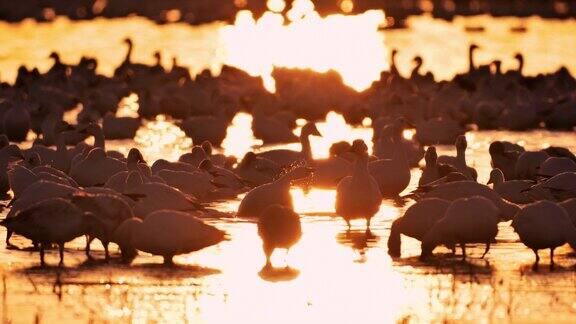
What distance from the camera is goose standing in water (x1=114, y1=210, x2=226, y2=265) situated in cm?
1548

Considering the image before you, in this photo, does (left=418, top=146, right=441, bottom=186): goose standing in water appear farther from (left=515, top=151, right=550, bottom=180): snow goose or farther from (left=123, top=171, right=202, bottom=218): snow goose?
(left=123, top=171, right=202, bottom=218): snow goose

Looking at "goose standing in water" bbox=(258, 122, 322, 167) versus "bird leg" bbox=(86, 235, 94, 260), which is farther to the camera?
"goose standing in water" bbox=(258, 122, 322, 167)

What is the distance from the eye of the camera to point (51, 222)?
50.7ft

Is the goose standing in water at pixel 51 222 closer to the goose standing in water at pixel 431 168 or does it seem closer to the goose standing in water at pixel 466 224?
the goose standing in water at pixel 466 224

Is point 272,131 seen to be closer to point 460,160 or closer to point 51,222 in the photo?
point 460,160

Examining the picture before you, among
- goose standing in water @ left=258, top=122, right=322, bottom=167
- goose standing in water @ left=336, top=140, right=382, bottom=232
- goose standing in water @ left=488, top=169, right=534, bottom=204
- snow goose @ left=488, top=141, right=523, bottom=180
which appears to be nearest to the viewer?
goose standing in water @ left=336, top=140, right=382, bottom=232

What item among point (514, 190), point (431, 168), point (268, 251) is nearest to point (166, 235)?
point (268, 251)

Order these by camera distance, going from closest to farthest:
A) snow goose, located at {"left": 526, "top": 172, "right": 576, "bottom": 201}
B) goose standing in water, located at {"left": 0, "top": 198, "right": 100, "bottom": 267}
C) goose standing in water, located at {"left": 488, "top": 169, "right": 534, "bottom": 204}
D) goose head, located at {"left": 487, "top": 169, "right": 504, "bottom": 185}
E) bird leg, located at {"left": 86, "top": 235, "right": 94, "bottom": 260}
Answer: goose standing in water, located at {"left": 0, "top": 198, "right": 100, "bottom": 267} → bird leg, located at {"left": 86, "top": 235, "right": 94, "bottom": 260} → snow goose, located at {"left": 526, "top": 172, "right": 576, "bottom": 201} → goose standing in water, located at {"left": 488, "top": 169, "right": 534, "bottom": 204} → goose head, located at {"left": 487, "top": 169, "right": 504, "bottom": 185}

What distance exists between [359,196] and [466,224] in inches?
102

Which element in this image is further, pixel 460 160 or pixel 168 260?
pixel 460 160

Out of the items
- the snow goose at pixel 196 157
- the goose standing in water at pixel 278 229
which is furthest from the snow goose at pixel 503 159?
the goose standing in water at pixel 278 229

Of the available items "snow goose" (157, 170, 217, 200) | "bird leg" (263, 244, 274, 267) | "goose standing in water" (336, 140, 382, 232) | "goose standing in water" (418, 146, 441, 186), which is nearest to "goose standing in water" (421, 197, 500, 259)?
"bird leg" (263, 244, 274, 267)

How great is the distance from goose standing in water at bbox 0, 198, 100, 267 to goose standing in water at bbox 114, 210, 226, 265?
0.42 m

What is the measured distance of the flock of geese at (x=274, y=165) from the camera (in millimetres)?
15688
